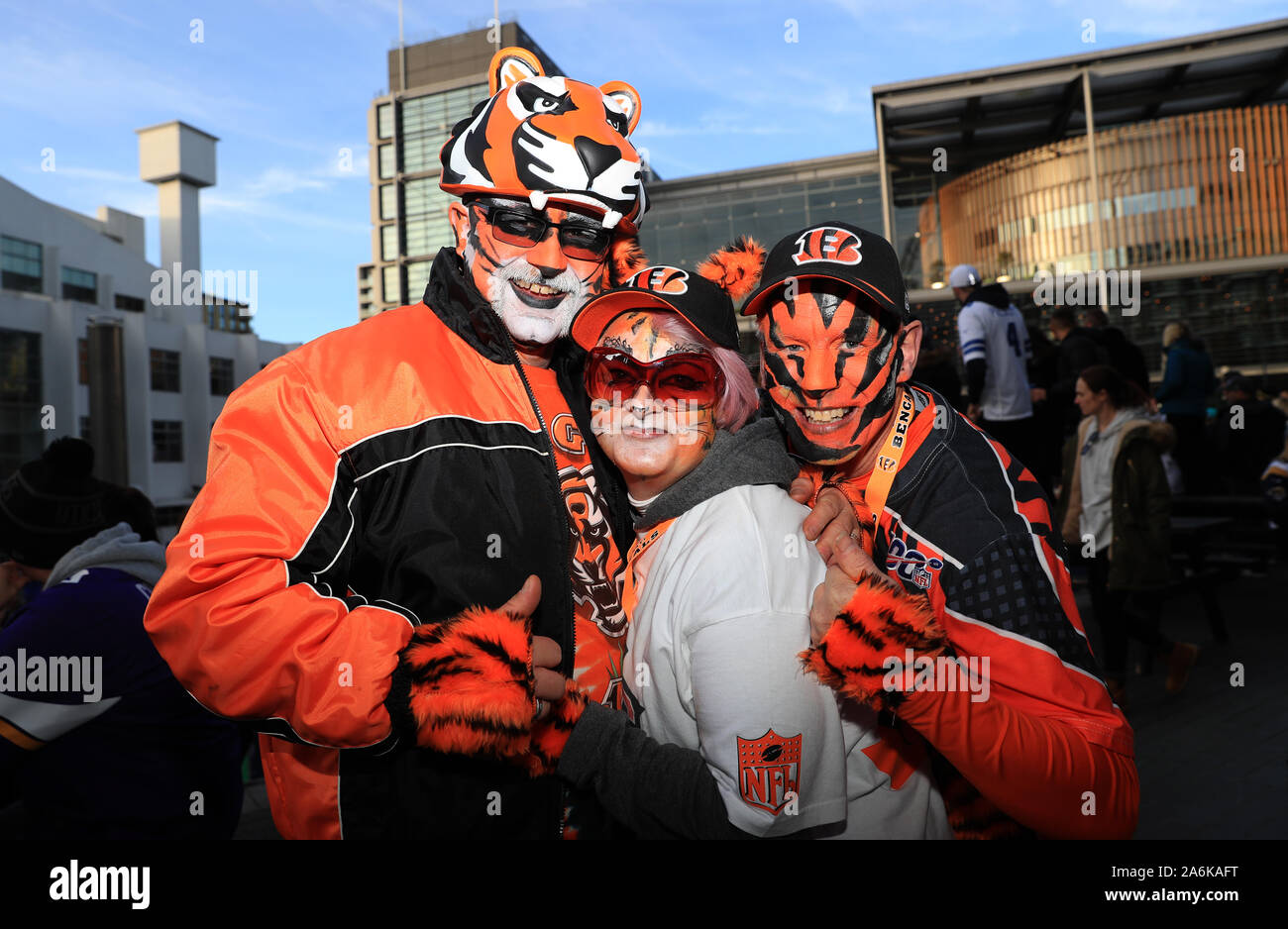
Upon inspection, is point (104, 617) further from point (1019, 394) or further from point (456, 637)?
point (1019, 394)

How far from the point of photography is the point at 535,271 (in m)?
2.28

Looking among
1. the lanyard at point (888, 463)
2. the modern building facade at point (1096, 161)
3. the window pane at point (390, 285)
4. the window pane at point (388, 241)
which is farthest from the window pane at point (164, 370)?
the lanyard at point (888, 463)

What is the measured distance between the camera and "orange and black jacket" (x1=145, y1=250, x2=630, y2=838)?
1710 mm

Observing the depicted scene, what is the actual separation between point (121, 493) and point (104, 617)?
0.87 metres

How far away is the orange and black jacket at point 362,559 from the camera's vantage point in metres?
1.71

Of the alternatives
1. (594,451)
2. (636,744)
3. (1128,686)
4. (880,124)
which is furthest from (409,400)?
(880,124)

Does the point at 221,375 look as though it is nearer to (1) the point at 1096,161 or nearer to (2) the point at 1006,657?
(1) the point at 1096,161

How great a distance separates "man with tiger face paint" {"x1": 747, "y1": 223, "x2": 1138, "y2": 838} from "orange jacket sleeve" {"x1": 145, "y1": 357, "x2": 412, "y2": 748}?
914 millimetres

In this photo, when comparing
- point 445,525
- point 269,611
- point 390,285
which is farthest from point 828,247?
point 390,285

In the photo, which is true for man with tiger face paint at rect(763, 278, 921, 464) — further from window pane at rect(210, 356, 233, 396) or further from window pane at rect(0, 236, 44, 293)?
window pane at rect(210, 356, 233, 396)

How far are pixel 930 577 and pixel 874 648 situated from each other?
0.32 metres

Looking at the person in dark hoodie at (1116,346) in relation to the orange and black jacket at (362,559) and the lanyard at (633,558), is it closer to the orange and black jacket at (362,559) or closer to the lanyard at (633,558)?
the lanyard at (633,558)

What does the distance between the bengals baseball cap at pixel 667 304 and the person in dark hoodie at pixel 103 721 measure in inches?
72.3

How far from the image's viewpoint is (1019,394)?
21.2 feet
